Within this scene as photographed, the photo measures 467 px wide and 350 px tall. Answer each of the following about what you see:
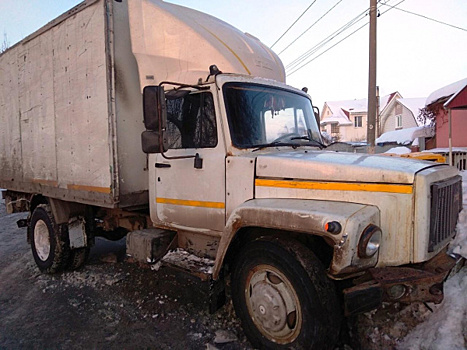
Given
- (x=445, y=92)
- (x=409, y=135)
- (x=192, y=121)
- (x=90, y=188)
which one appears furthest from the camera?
(x=409, y=135)

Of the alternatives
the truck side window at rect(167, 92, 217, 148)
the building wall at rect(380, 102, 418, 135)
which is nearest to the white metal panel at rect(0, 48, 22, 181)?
the truck side window at rect(167, 92, 217, 148)

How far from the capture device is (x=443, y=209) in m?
2.75

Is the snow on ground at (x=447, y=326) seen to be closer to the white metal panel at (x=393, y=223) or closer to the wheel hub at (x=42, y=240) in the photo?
the white metal panel at (x=393, y=223)

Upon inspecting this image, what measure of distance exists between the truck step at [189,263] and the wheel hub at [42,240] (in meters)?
2.75

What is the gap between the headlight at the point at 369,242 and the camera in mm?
2441

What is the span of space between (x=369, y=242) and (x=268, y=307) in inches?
40.4

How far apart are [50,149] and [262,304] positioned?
12.9 ft

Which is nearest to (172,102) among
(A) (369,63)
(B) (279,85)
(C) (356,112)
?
(B) (279,85)

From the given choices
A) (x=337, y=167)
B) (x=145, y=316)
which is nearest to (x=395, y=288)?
(x=337, y=167)

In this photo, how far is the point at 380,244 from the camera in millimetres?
2607

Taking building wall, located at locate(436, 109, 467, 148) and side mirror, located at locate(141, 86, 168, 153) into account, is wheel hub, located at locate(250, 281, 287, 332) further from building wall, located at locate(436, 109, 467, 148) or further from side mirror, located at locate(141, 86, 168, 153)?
building wall, located at locate(436, 109, 467, 148)

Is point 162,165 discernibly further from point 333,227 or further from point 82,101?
point 333,227

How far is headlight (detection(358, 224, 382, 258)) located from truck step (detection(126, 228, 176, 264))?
2.33m

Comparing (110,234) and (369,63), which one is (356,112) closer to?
(369,63)
